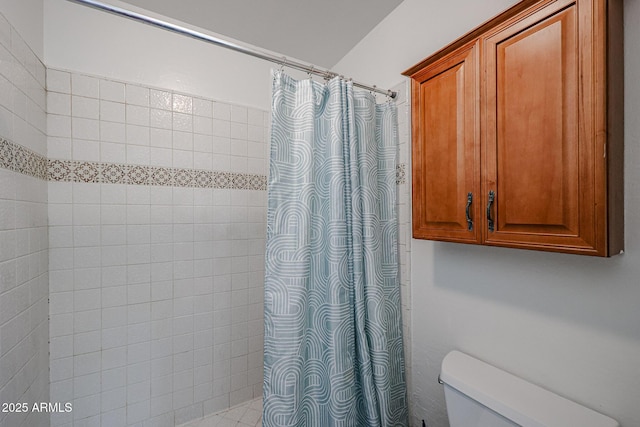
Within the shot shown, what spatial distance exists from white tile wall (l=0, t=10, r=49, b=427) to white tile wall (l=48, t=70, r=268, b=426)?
0.30 ft

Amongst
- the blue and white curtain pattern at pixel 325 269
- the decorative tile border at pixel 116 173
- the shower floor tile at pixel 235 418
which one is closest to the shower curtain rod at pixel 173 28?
the blue and white curtain pattern at pixel 325 269

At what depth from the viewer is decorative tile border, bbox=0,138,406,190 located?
109cm

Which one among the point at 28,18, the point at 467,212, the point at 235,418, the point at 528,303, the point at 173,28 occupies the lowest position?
the point at 235,418

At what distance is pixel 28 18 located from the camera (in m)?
1.19

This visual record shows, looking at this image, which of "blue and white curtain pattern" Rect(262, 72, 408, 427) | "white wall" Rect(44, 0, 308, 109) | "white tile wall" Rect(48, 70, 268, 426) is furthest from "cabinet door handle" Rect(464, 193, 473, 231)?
"white wall" Rect(44, 0, 308, 109)

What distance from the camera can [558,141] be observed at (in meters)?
0.73

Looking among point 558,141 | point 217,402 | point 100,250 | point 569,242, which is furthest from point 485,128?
point 217,402

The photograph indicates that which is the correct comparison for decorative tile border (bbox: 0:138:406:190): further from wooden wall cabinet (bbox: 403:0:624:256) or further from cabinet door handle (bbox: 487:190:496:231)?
cabinet door handle (bbox: 487:190:496:231)

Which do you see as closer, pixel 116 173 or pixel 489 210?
pixel 489 210

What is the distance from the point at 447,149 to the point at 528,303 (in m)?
0.62

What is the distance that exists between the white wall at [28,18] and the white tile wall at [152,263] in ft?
0.48

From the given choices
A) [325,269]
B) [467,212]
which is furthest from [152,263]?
[467,212]

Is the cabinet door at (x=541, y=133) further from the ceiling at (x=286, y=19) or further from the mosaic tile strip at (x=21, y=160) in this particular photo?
the mosaic tile strip at (x=21, y=160)

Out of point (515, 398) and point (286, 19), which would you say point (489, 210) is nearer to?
point (515, 398)
